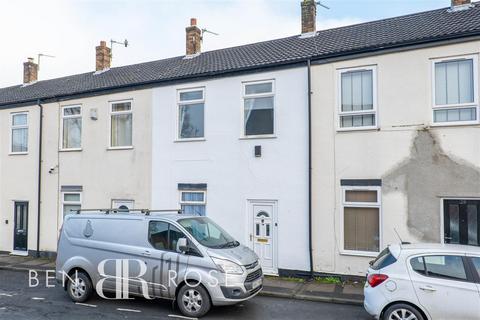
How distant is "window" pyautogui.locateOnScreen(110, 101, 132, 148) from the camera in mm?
13836

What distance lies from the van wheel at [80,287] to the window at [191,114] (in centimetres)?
541

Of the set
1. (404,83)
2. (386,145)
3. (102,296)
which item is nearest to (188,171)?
(102,296)

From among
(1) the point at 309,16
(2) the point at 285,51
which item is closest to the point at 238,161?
(2) the point at 285,51

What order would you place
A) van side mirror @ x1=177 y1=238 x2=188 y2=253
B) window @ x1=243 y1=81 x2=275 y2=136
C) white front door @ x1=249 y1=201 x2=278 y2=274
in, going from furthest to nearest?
window @ x1=243 y1=81 x2=275 y2=136, white front door @ x1=249 y1=201 x2=278 y2=274, van side mirror @ x1=177 y1=238 x2=188 y2=253

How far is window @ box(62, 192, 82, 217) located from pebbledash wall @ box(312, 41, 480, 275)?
8.66m

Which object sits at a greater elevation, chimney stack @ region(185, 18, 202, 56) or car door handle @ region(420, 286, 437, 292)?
chimney stack @ region(185, 18, 202, 56)

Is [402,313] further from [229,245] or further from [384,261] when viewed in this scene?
[229,245]

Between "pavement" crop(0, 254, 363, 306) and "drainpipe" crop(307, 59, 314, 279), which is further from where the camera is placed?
"drainpipe" crop(307, 59, 314, 279)

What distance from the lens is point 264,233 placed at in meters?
11.4

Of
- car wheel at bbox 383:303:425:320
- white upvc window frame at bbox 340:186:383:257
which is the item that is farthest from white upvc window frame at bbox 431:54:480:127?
car wheel at bbox 383:303:425:320

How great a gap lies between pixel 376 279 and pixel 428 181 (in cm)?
389

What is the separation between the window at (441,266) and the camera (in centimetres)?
623

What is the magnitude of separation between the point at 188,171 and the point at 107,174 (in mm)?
3327

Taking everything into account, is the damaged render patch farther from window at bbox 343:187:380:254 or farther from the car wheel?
the car wheel
